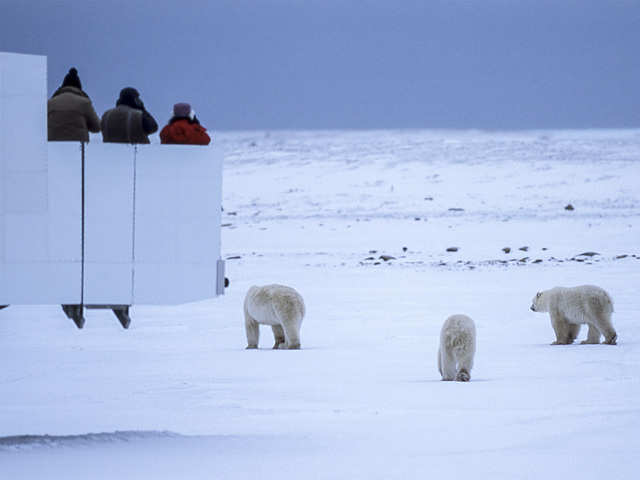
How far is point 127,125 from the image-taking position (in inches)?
287

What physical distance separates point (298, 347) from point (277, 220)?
75.8ft

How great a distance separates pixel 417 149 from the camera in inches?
2586

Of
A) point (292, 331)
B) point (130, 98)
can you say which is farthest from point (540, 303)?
point (130, 98)

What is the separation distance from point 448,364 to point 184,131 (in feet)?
12.1

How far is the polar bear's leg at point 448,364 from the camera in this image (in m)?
9.55

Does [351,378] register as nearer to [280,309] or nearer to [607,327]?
[280,309]

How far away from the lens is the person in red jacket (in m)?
7.22

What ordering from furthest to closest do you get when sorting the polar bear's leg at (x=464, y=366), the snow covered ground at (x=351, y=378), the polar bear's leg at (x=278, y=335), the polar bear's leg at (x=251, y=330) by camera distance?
the polar bear's leg at (x=278, y=335) → the polar bear's leg at (x=251, y=330) → the polar bear's leg at (x=464, y=366) → the snow covered ground at (x=351, y=378)

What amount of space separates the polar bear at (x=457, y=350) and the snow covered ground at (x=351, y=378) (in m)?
0.28

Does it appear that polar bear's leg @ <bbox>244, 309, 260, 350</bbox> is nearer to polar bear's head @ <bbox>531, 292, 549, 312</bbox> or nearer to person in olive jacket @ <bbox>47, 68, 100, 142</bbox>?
polar bear's head @ <bbox>531, 292, 549, 312</bbox>

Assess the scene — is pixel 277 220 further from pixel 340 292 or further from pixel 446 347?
pixel 446 347

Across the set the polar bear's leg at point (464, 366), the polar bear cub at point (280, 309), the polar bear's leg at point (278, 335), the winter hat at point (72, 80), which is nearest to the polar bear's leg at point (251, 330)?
the polar bear cub at point (280, 309)

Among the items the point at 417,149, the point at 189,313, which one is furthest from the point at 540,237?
the point at 417,149

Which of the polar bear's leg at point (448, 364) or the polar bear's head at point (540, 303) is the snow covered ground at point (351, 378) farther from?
the polar bear's head at point (540, 303)
